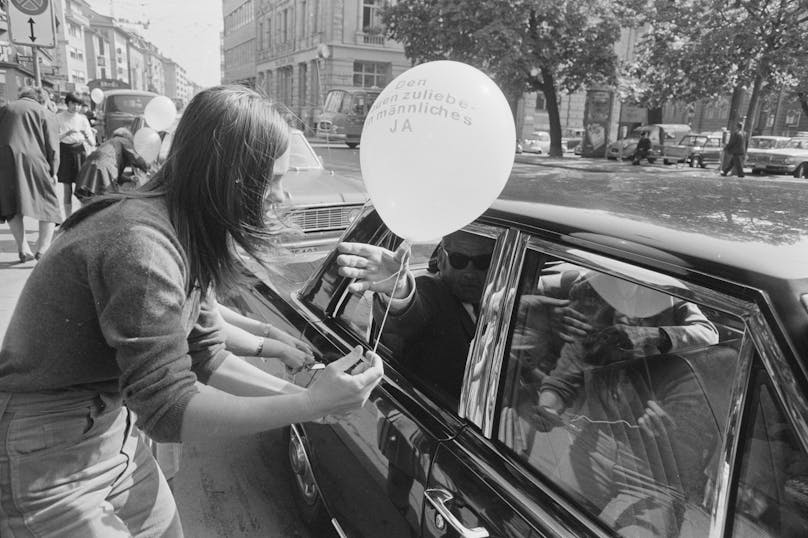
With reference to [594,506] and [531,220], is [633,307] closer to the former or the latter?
[531,220]

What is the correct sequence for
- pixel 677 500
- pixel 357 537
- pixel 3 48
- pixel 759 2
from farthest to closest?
pixel 3 48 < pixel 759 2 < pixel 357 537 < pixel 677 500

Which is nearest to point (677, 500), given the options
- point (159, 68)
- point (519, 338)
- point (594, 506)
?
point (594, 506)

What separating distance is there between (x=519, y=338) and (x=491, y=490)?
385 millimetres

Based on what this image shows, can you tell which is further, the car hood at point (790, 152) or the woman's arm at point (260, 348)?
the car hood at point (790, 152)

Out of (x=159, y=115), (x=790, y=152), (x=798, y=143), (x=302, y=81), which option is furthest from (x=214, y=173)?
(x=302, y=81)

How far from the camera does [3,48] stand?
23812 millimetres

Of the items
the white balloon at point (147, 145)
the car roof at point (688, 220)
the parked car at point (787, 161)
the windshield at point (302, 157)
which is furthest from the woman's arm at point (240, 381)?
the parked car at point (787, 161)

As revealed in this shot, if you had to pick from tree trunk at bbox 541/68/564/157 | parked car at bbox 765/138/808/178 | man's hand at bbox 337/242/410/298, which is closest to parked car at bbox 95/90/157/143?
tree trunk at bbox 541/68/564/157

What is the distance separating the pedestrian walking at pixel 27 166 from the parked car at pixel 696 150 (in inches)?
977

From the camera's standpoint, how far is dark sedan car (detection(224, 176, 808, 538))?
3.34ft

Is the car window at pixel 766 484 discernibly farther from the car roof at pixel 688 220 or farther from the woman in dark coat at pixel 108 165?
the woman in dark coat at pixel 108 165

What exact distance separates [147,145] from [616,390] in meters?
6.51

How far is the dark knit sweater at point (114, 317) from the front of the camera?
1.13 metres

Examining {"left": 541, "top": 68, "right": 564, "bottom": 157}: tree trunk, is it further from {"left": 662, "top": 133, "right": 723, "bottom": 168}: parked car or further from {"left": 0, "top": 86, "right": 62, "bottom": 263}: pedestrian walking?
{"left": 0, "top": 86, "right": 62, "bottom": 263}: pedestrian walking
